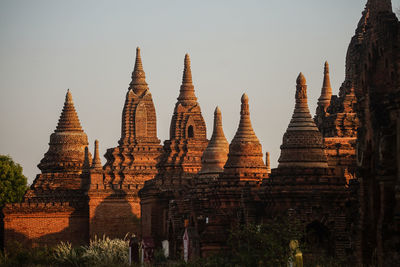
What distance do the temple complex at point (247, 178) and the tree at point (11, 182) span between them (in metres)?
9.99

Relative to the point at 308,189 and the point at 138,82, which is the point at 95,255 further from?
the point at 138,82

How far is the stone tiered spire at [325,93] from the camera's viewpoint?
54531mm

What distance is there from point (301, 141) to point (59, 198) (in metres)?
32.3

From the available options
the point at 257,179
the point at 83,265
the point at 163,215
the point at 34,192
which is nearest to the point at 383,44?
the point at 257,179

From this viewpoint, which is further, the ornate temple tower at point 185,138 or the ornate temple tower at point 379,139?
the ornate temple tower at point 185,138

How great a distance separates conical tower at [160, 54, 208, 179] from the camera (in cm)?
6081

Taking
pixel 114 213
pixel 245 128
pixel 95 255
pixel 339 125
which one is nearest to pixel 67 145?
pixel 114 213

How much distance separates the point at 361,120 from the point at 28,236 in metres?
35.3

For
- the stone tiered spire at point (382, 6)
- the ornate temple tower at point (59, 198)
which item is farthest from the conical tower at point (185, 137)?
the stone tiered spire at point (382, 6)

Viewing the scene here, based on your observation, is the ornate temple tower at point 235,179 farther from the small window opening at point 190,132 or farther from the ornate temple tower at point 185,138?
the small window opening at point 190,132

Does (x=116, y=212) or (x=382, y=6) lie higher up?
(x=382, y=6)

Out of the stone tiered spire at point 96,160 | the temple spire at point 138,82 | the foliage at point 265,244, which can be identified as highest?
the temple spire at point 138,82

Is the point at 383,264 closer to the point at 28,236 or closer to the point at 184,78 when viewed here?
the point at 184,78

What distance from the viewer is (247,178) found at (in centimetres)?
4616
